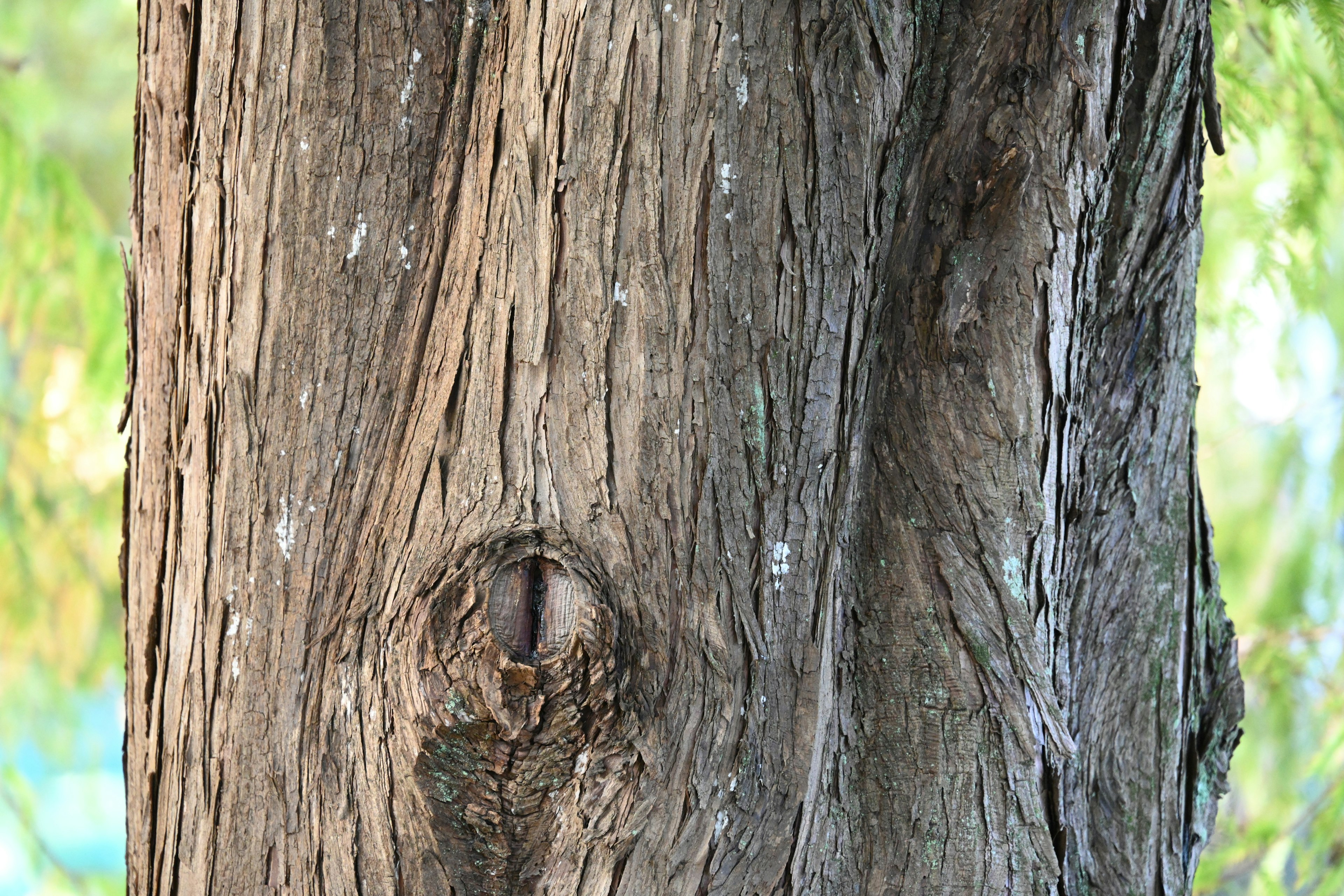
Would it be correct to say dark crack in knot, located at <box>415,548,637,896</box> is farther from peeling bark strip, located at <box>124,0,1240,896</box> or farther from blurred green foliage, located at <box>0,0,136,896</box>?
blurred green foliage, located at <box>0,0,136,896</box>

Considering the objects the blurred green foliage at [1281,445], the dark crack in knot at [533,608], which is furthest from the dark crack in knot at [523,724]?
the blurred green foliage at [1281,445]

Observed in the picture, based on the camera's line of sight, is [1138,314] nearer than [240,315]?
No

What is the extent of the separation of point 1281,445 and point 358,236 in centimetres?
337

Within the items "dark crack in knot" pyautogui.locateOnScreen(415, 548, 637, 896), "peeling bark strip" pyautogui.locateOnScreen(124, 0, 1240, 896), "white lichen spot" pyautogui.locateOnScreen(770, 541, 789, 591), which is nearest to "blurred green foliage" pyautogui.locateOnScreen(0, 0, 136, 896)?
"peeling bark strip" pyautogui.locateOnScreen(124, 0, 1240, 896)

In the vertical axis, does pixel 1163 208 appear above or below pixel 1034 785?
above

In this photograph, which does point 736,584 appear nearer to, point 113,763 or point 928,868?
point 928,868

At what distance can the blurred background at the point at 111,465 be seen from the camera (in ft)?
9.02

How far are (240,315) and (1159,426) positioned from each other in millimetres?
1143

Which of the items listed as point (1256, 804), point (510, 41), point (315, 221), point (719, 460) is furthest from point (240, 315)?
point (1256, 804)

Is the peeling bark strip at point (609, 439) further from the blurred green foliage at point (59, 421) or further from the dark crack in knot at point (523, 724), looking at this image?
the blurred green foliage at point (59, 421)

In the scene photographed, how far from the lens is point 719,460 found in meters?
0.96

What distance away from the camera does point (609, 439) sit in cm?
94

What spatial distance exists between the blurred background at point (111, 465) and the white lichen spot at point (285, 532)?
2013 mm

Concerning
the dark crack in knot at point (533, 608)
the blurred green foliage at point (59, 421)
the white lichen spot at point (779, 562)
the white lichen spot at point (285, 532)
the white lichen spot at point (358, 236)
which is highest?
the blurred green foliage at point (59, 421)
